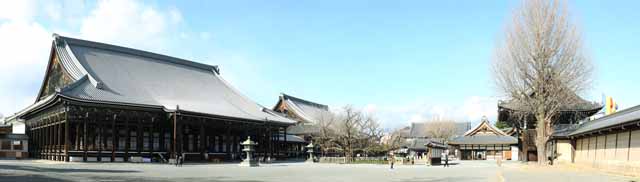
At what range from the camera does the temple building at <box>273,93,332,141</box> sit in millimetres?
69062

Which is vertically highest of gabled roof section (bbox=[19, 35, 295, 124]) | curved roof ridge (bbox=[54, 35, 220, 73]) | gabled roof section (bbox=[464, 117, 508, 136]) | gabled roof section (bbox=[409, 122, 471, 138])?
curved roof ridge (bbox=[54, 35, 220, 73])

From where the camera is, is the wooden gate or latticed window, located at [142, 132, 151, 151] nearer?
latticed window, located at [142, 132, 151, 151]

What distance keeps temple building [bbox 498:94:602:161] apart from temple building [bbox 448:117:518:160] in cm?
1860

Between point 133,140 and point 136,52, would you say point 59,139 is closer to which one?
point 133,140

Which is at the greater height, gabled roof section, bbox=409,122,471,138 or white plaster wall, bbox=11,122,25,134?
white plaster wall, bbox=11,122,25,134

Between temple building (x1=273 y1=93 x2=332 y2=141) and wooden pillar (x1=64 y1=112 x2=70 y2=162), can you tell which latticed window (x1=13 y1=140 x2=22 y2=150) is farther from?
temple building (x1=273 y1=93 x2=332 y2=141)

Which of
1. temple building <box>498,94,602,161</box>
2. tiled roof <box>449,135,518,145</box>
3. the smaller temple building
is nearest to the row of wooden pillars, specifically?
the smaller temple building

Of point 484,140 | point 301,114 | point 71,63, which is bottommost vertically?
point 484,140

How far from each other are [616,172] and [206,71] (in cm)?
4342

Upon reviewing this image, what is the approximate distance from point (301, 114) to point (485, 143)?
77.5 feet

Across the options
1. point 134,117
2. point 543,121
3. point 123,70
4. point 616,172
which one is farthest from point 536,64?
point 123,70

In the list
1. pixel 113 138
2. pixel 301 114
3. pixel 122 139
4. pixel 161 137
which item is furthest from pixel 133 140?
pixel 301 114

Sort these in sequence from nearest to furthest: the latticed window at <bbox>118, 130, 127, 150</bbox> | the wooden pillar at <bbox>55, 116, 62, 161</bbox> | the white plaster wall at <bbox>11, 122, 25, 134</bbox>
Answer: the wooden pillar at <bbox>55, 116, 62, 161</bbox> < the latticed window at <bbox>118, 130, 127, 150</bbox> < the white plaster wall at <bbox>11, 122, 25, 134</bbox>

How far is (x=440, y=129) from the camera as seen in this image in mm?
97062
